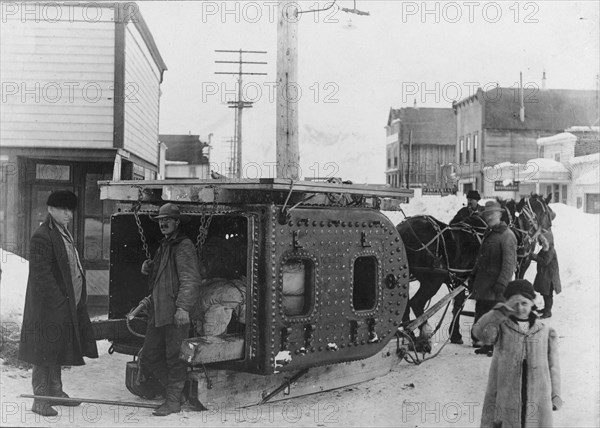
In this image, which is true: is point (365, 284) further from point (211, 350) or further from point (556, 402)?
point (556, 402)

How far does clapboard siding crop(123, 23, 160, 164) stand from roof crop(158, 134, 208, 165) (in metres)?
34.0

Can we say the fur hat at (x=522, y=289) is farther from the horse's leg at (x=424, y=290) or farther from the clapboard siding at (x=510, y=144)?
the clapboard siding at (x=510, y=144)

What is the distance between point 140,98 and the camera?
1470 centimetres

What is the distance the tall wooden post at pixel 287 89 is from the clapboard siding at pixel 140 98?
384 centimetres

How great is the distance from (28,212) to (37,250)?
6361 mm

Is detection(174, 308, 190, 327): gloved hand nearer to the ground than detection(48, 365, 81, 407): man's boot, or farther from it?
farther from it

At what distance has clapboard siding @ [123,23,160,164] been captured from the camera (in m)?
13.0

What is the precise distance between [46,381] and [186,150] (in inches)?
1980

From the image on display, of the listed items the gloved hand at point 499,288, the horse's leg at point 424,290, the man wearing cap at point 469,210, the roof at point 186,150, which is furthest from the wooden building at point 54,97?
the roof at point 186,150

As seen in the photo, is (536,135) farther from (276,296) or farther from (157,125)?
(276,296)

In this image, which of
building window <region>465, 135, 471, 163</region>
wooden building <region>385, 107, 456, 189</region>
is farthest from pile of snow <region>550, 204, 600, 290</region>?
wooden building <region>385, 107, 456, 189</region>

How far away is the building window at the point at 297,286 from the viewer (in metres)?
6.87

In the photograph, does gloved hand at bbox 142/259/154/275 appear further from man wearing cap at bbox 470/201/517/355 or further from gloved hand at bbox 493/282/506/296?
gloved hand at bbox 493/282/506/296

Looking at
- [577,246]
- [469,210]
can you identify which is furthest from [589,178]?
[469,210]
